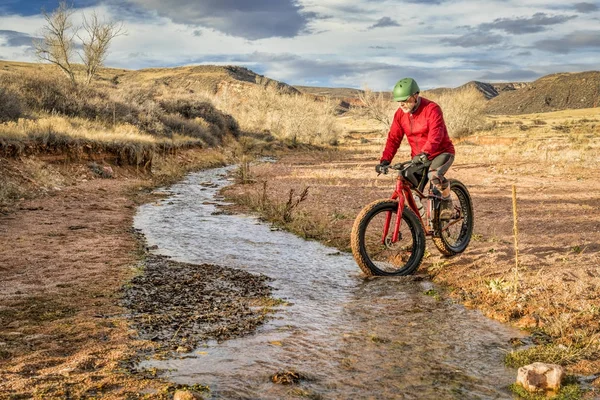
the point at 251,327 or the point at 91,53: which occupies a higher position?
the point at 91,53

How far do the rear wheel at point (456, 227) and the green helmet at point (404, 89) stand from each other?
1726mm

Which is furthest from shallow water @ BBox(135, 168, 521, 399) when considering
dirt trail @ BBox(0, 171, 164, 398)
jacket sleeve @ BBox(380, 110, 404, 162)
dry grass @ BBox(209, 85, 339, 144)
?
dry grass @ BBox(209, 85, 339, 144)

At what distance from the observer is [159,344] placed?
176 inches

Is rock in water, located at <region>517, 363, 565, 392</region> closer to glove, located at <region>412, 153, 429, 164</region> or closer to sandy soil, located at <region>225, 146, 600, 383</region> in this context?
sandy soil, located at <region>225, 146, 600, 383</region>

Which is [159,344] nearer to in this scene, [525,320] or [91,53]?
[525,320]

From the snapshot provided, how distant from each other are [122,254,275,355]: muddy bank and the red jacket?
2.72 metres

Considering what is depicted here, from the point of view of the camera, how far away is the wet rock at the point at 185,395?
3.33 meters

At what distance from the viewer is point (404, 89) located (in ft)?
22.2

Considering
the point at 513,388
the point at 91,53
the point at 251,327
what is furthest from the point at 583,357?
the point at 91,53

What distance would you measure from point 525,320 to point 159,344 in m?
3.63

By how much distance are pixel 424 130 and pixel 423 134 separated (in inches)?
3.2

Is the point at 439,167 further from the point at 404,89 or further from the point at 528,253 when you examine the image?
the point at 528,253

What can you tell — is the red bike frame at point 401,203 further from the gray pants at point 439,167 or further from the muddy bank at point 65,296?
the muddy bank at point 65,296

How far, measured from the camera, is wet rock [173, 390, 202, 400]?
333 cm
